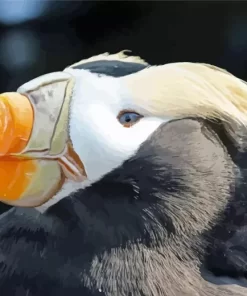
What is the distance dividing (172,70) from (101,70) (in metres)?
0.07

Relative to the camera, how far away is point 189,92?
61cm

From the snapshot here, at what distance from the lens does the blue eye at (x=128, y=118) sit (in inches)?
23.5

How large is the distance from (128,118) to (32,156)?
93mm

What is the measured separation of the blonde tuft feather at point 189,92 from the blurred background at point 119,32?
786 millimetres

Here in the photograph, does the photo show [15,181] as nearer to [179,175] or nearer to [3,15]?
[179,175]

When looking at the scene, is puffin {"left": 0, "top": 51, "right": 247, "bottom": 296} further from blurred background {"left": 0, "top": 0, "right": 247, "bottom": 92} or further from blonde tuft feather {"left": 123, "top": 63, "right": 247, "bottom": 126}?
blurred background {"left": 0, "top": 0, "right": 247, "bottom": 92}

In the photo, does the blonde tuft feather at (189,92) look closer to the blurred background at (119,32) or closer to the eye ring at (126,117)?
the eye ring at (126,117)

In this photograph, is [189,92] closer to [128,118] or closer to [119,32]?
[128,118]

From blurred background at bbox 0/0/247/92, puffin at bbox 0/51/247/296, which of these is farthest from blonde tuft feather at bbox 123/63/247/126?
blurred background at bbox 0/0/247/92

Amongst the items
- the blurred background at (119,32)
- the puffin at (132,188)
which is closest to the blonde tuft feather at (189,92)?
the puffin at (132,188)

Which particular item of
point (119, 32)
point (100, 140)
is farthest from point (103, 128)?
point (119, 32)

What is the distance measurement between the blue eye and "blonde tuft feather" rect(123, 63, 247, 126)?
0.01 meters

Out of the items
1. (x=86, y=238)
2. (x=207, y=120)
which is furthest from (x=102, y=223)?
(x=207, y=120)

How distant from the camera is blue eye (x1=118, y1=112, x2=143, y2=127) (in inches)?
23.5
